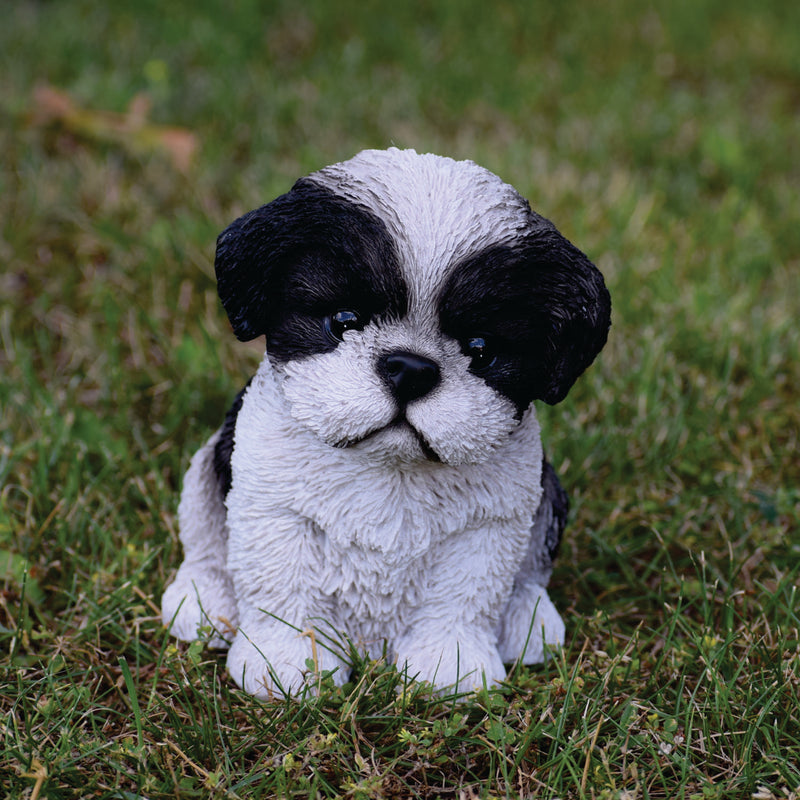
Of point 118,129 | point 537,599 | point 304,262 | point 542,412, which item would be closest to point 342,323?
point 304,262

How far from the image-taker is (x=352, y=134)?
16.4 ft

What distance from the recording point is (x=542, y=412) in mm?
3168

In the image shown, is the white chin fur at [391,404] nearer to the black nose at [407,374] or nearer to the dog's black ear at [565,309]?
the black nose at [407,374]

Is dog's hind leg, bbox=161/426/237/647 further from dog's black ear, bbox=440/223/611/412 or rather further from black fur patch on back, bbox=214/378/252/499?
dog's black ear, bbox=440/223/611/412

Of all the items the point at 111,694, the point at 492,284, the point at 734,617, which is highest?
the point at 492,284

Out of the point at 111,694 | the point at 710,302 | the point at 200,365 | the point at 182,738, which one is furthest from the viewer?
the point at 710,302

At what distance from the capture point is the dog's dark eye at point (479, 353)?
185 centimetres

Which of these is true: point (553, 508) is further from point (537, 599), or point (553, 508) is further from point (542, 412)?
point (542, 412)

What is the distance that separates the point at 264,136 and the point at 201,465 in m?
2.82

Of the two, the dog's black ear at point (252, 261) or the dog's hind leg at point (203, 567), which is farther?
the dog's hind leg at point (203, 567)

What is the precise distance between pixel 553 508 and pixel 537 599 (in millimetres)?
222

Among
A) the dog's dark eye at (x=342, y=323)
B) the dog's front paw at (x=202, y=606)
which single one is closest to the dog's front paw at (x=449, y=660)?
the dog's front paw at (x=202, y=606)

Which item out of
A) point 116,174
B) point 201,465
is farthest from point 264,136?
point 201,465

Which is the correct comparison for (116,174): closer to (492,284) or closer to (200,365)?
(200,365)
